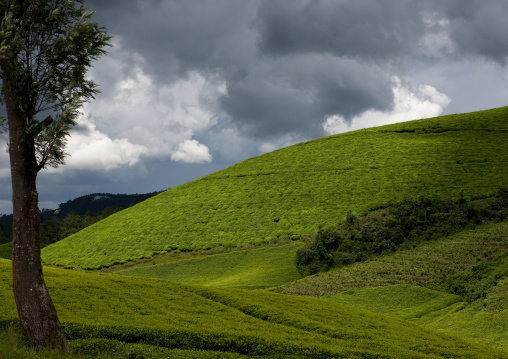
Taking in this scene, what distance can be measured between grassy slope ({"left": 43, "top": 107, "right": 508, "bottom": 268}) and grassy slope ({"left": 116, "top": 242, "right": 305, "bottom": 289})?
4420mm

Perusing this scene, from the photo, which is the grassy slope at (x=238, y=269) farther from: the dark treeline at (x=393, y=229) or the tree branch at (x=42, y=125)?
the tree branch at (x=42, y=125)

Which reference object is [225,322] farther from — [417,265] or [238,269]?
[238,269]

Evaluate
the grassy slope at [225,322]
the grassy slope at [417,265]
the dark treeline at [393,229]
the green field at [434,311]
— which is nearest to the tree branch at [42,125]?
the grassy slope at [225,322]

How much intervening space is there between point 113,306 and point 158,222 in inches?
2506

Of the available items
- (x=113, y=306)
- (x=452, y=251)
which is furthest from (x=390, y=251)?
(x=113, y=306)

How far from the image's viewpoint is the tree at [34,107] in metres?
15.8

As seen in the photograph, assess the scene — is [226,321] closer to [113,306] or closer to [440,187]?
[113,306]

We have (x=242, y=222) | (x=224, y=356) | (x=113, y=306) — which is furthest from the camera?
(x=242, y=222)

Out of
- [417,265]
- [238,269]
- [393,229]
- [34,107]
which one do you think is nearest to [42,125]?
[34,107]

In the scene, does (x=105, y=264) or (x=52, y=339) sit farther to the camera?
(x=105, y=264)

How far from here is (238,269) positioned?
61875 millimetres

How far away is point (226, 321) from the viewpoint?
2394 centimetres

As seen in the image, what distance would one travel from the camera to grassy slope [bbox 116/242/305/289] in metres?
54.8

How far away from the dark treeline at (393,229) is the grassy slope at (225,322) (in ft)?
79.8
